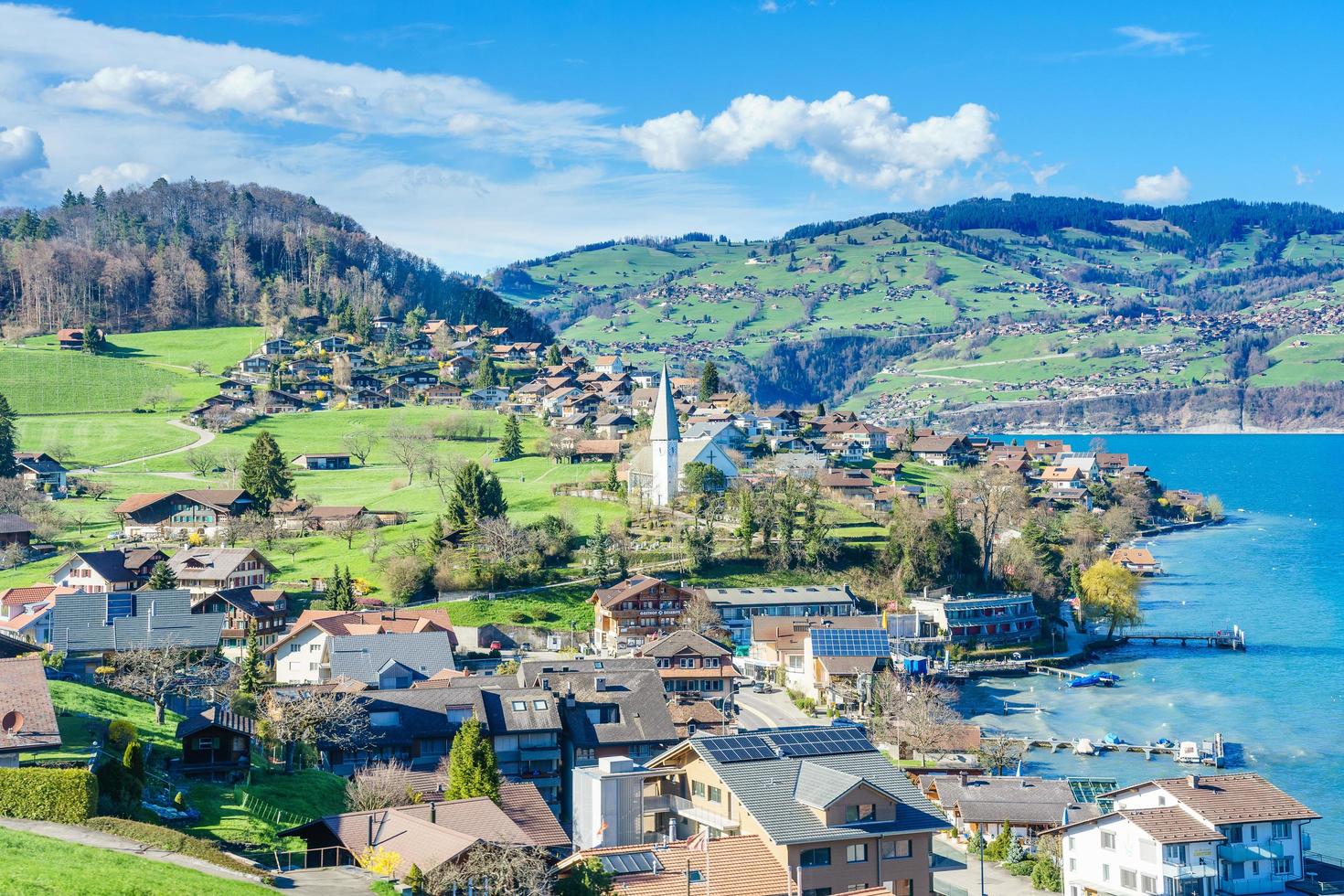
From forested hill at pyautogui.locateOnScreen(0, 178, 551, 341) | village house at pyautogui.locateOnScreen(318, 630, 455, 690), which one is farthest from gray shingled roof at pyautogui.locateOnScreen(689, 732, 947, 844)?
forested hill at pyautogui.locateOnScreen(0, 178, 551, 341)

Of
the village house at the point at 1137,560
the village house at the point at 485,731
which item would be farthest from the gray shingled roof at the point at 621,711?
the village house at the point at 1137,560

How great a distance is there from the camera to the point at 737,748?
2878 centimetres

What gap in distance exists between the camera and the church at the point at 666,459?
7981 cm

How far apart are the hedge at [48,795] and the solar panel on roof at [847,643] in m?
38.4

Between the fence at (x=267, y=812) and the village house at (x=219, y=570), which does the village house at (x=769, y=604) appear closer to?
the village house at (x=219, y=570)

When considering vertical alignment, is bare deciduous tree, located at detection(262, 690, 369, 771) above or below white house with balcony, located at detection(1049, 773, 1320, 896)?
above

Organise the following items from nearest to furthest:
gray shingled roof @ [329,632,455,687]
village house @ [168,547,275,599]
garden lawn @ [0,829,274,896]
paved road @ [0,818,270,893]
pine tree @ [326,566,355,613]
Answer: garden lawn @ [0,829,274,896] → paved road @ [0,818,270,893] → gray shingled roof @ [329,632,455,687] → pine tree @ [326,566,355,613] → village house @ [168,547,275,599]

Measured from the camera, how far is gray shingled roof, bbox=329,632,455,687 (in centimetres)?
4566

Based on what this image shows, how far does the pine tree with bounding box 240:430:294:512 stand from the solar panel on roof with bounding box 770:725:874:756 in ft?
173

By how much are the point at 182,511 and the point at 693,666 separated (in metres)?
35.7

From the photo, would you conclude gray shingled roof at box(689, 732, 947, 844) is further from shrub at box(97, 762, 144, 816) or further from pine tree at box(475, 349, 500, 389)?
pine tree at box(475, 349, 500, 389)

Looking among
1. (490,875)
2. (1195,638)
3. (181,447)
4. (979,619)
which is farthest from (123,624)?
(1195,638)

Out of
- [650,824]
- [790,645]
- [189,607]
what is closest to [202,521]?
[189,607]

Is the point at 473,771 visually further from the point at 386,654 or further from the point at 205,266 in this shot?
the point at 205,266
